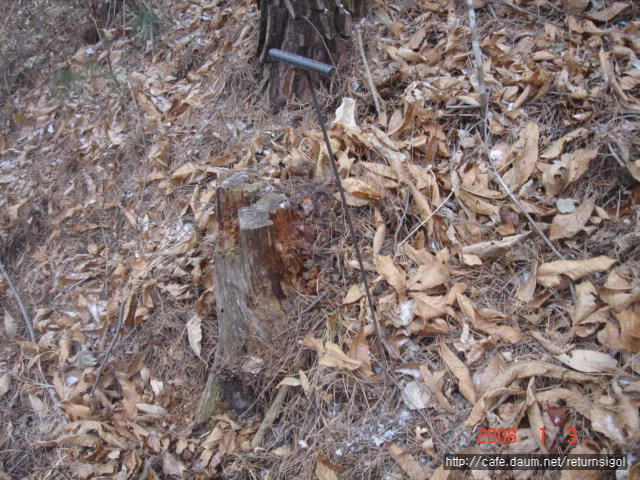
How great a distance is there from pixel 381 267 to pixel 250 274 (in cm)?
60

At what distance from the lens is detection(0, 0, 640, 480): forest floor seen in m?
1.74

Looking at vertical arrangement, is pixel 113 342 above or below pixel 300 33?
below

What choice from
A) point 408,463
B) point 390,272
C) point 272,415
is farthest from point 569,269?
point 272,415

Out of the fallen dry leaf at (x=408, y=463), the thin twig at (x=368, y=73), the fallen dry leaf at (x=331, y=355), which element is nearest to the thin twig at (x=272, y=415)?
the fallen dry leaf at (x=331, y=355)

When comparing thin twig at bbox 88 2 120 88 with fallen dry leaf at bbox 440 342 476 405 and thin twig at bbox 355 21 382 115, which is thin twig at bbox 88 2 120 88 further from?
fallen dry leaf at bbox 440 342 476 405

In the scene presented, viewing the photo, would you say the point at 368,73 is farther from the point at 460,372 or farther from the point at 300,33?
the point at 460,372

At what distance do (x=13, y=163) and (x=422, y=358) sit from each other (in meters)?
4.06

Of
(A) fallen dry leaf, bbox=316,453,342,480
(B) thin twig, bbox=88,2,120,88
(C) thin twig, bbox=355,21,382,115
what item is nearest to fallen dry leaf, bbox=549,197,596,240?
(C) thin twig, bbox=355,21,382,115

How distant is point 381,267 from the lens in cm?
206

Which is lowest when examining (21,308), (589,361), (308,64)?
(21,308)

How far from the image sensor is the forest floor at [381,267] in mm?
1735

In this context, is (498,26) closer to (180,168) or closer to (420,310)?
(420,310)

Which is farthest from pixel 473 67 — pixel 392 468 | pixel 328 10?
pixel 392 468

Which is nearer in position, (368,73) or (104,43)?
(368,73)
